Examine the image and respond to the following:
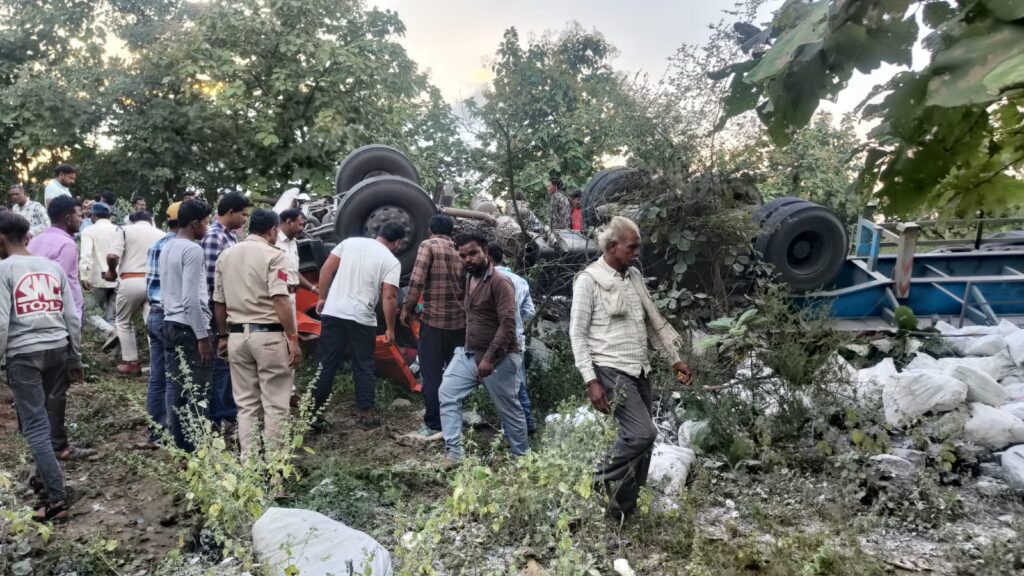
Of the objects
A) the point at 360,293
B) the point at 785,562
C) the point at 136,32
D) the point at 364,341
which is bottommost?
the point at 785,562

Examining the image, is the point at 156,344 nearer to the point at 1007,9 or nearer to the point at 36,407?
the point at 36,407

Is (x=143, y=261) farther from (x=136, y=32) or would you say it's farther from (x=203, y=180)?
(x=136, y=32)

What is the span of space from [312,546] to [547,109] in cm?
1265

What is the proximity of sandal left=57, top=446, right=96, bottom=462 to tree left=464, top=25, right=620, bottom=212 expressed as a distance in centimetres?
437

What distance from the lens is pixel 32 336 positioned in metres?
3.72

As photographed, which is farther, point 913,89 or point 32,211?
point 32,211

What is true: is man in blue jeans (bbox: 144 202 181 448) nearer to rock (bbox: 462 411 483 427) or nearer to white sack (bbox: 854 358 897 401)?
rock (bbox: 462 411 483 427)

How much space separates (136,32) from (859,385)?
14.9 metres

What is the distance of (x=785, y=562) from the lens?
3.34 metres

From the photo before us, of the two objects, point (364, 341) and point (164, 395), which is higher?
point (364, 341)

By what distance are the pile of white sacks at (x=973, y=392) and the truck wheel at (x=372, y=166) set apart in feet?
16.5

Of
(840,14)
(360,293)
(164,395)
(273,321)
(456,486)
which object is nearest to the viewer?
(840,14)

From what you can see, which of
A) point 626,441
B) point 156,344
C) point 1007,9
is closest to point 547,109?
point 156,344

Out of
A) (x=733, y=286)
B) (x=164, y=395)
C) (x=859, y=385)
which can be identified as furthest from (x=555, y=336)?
(x=164, y=395)
